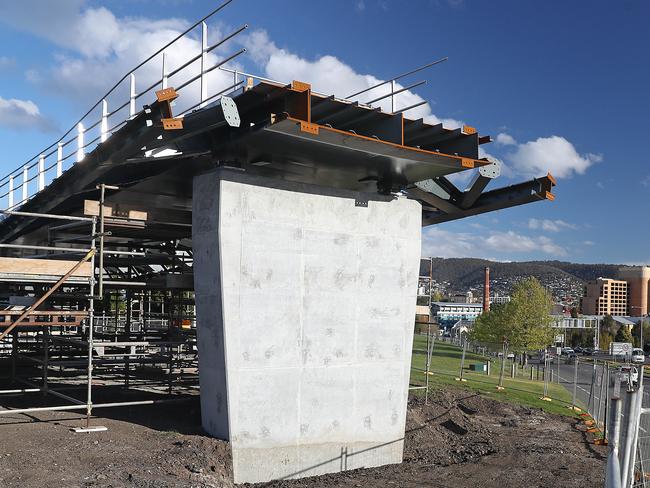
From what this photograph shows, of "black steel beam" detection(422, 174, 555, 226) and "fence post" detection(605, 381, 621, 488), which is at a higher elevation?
"black steel beam" detection(422, 174, 555, 226)

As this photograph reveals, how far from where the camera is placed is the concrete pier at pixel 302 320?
12.1m

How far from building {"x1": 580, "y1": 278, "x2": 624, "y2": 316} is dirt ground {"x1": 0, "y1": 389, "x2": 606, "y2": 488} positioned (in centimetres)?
14167

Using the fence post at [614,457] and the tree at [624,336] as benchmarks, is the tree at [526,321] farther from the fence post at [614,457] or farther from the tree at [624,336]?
the tree at [624,336]

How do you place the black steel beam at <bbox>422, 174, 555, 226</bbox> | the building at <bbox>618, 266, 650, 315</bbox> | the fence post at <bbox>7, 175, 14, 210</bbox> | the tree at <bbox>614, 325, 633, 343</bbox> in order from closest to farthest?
the black steel beam at <bbox>422, 174, 555, 226</bbox>, the fence post at <bbox>7, 175, 14, 210</bbox>, the tree at <bbox>614, 325, 633, 343</bbox>, the building at <bbox>618, 266, 650, 315</bbox>

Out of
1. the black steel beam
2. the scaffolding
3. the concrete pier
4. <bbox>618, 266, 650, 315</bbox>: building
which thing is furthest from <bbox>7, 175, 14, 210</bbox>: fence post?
<bbox>618, 266, 650, 315</bbox>: building

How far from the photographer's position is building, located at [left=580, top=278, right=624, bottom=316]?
5856 inches

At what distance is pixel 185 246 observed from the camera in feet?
59.7

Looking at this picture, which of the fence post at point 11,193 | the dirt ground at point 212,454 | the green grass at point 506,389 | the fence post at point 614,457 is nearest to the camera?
the fence post at point 614,457

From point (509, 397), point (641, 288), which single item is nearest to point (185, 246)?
point (509, 397)

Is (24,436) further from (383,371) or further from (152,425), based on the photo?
(383,371)

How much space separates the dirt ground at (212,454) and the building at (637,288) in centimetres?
14204

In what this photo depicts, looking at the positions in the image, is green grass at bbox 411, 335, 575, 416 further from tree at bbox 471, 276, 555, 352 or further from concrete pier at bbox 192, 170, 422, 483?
concrete pier at bbox 192, 170, 422, 483

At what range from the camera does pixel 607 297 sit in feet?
492

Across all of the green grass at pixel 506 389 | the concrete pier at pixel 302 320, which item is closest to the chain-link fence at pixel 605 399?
the green grass at pixel 506 389
